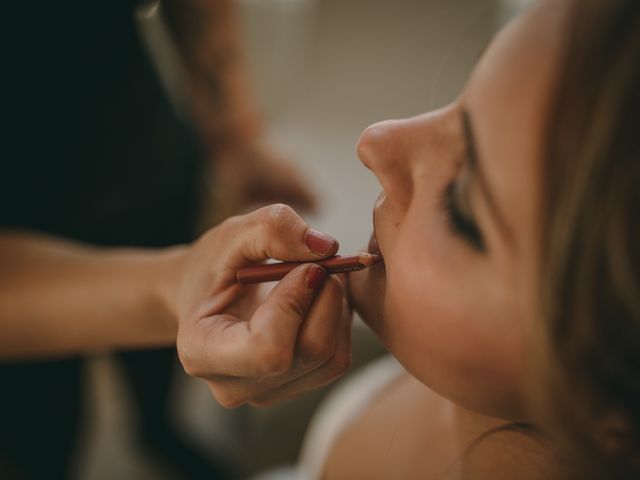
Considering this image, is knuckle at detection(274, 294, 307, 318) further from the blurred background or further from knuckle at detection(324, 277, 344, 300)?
the blurred background

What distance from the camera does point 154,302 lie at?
0.58m

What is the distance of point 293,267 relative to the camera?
1.35 ft

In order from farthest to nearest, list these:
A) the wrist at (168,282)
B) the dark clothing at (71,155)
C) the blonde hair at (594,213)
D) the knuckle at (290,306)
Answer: the dark clothing at (71,155), the wrist at (168,282), the knuckle at (290,306), the blonde hair at (594,213)

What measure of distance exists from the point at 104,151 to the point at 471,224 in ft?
1.91

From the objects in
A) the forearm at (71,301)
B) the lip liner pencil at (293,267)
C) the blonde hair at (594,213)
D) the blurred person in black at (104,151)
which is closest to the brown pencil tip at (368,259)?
the lip liner pencil at (293,267)

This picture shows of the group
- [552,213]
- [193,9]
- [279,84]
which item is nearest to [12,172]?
[193,9]

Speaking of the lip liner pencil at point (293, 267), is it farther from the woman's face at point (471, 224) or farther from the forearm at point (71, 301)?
the forearm at point (71, 301)

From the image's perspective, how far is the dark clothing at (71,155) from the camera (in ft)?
2.19

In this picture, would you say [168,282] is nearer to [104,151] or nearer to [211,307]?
[211,307]

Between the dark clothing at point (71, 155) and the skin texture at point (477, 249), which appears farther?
the dark clothing at point (71, 155)

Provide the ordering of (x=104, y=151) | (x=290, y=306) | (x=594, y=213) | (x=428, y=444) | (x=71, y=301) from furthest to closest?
(x=104, y=151)
(x=71, y=301)
(x=428, y=444)
(x=290, y=306)
(x=594, y=213)

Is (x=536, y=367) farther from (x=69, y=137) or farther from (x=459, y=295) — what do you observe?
(x=69, y=137)

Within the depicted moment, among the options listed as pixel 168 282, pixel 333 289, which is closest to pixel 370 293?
pixel 333 289

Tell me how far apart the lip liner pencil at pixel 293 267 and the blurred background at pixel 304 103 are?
18 centimetres
